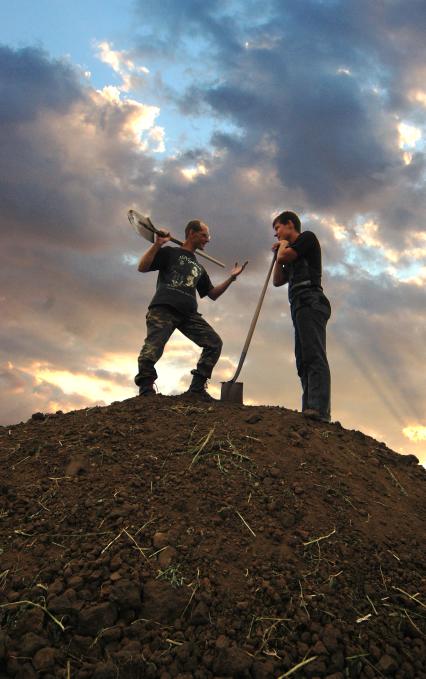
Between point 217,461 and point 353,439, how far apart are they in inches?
74.9

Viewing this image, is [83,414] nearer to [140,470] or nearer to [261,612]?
[140,470]

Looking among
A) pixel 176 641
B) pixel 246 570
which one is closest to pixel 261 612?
pixel 246 570

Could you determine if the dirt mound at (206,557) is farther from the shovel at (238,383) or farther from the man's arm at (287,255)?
the man's arm at (287,255)

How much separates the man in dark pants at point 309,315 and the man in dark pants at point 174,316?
1.21 m

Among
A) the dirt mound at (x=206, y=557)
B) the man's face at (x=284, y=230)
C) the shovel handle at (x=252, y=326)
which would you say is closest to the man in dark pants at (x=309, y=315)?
the man's face at (x=284, y=230)

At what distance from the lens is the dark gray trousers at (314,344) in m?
5.42

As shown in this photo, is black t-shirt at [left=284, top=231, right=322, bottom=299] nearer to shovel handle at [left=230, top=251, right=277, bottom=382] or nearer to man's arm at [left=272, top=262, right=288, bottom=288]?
man's arm at [left=272, top=262, right=288, bottom=288]

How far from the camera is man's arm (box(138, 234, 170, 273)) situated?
6301 mm

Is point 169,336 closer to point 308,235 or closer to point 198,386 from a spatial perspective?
point 198,386

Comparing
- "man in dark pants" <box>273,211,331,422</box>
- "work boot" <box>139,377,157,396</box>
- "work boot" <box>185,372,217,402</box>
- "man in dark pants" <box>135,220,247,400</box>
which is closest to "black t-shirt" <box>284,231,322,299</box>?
"man in dark pants" <box>273,211,331,422</box>

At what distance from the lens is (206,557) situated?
9.96 feet

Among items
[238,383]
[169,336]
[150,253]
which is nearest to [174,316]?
[169,336]

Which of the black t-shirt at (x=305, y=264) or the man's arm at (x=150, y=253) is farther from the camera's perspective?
the man's arm at (x=150, y=253)

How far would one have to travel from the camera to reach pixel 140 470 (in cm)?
397
